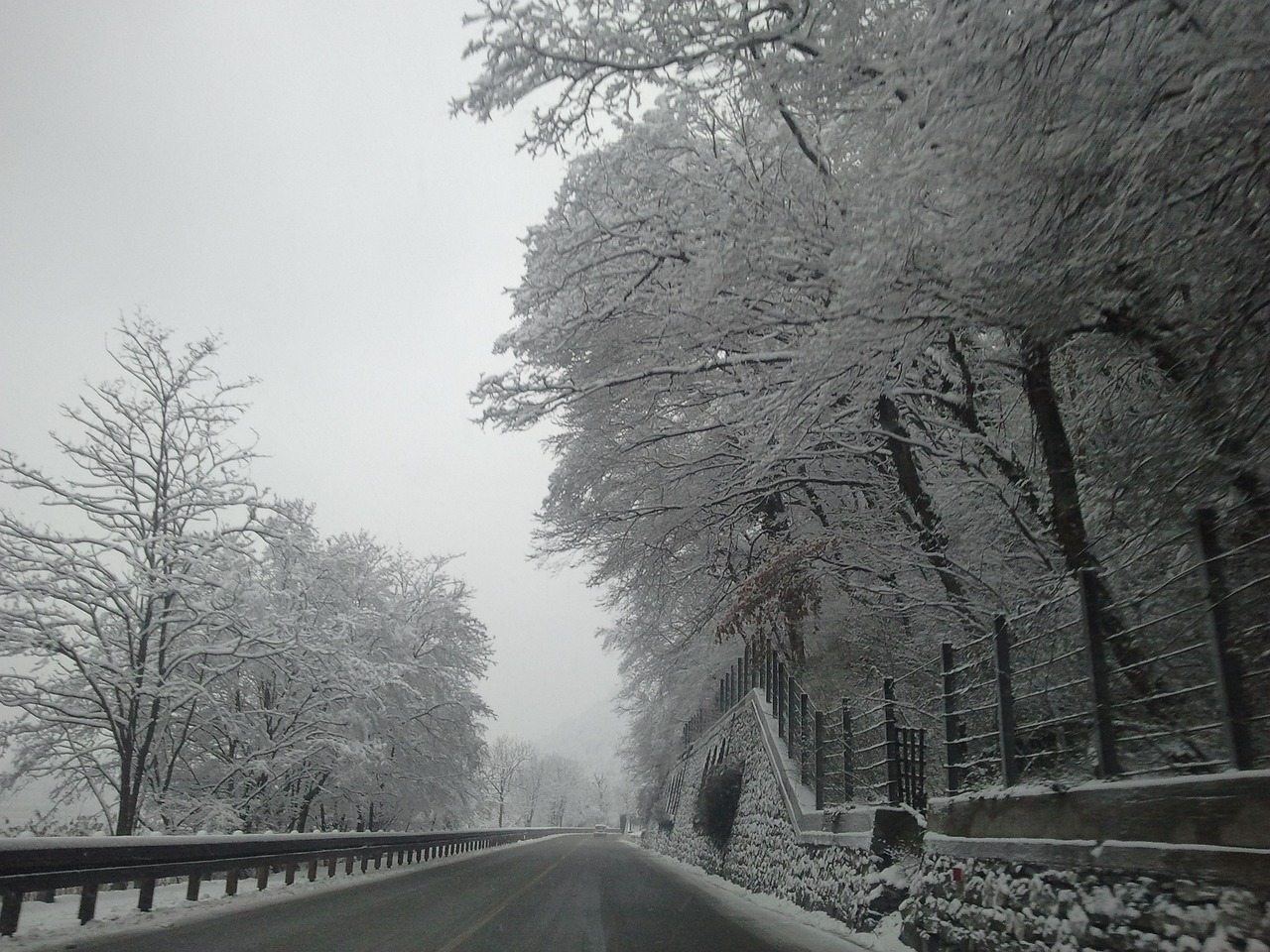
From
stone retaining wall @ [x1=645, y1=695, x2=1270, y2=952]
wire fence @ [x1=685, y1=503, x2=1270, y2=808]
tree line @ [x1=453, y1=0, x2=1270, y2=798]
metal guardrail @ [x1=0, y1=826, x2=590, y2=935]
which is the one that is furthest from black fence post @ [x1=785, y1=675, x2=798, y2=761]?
metal guardrail @ [x1=0, y1=826, x2=590, y2=935]

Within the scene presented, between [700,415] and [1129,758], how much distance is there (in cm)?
724

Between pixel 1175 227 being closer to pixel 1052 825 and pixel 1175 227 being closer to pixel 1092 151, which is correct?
pixel 1092 151

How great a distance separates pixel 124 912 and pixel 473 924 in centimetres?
346

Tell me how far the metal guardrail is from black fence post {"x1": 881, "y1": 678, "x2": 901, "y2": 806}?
7778mm

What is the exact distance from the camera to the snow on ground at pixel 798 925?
314 inches

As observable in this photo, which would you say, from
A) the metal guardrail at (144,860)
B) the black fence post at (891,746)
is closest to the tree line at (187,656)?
the metal guardrail at (144,860)

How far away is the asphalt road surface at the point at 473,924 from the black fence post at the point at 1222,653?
4.97 metres

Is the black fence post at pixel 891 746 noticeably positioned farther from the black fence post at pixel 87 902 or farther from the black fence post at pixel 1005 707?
the black fence post at pixel 87 902

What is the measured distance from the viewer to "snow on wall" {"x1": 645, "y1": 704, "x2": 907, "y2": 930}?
29.3 ft

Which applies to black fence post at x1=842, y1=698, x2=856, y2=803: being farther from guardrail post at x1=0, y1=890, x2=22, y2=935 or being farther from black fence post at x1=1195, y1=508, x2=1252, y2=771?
guardrail post at x1=0, y1=890, x2=22, y2=935

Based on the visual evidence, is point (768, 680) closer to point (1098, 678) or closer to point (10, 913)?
point (1098, 678)

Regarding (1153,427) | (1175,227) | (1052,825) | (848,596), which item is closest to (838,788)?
(848,596)

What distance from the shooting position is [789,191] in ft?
25.7

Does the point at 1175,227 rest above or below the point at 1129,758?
above
